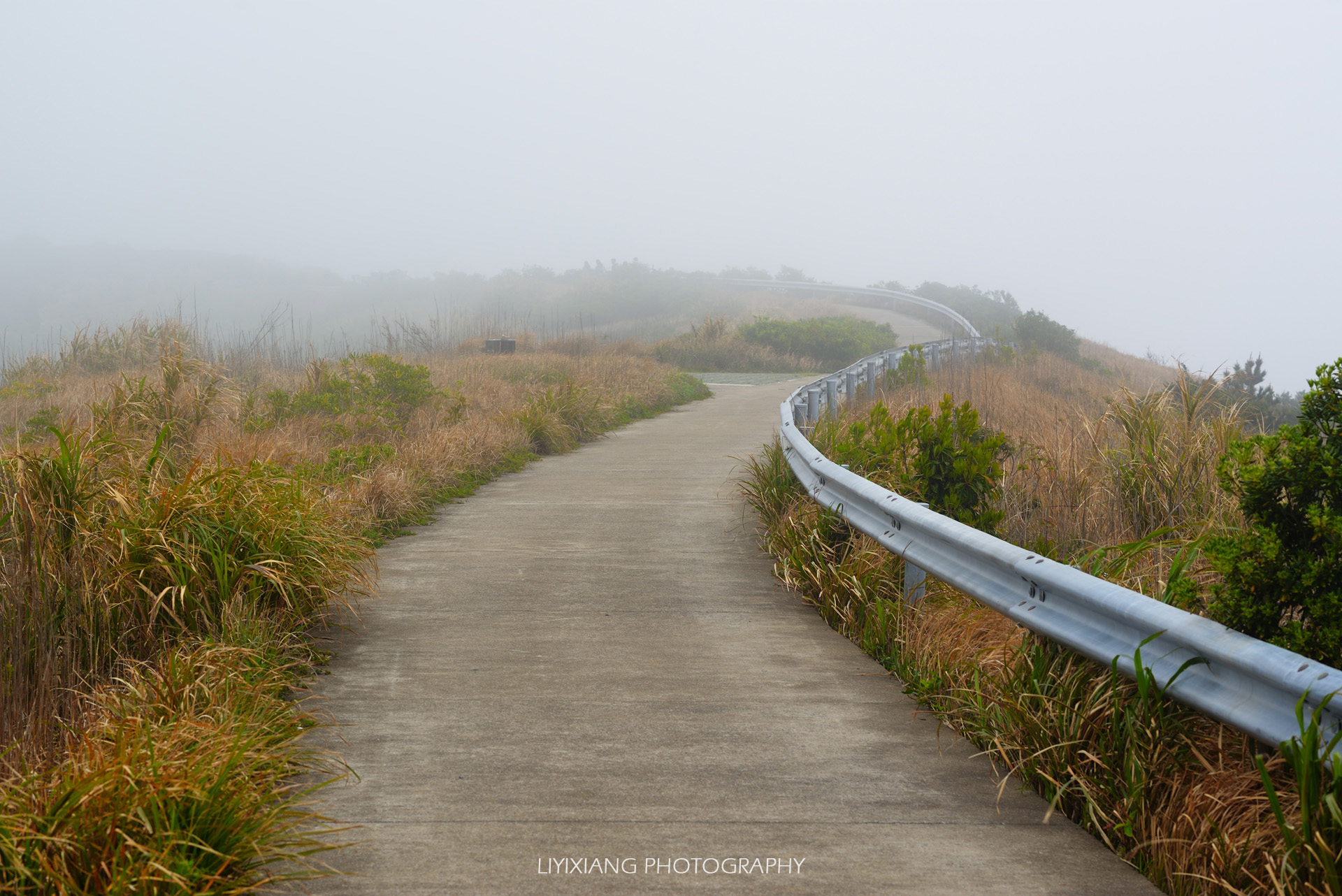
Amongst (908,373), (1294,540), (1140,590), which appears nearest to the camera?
(1294,540)

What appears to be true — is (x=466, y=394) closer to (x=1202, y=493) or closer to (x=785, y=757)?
(x=1202, y=493)

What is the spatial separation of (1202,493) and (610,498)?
545 cm

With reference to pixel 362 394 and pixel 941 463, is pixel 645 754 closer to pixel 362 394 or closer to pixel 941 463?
pixel 941 463

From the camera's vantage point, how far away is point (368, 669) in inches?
202

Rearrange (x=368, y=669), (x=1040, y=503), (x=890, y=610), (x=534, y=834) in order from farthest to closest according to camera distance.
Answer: (x=1040, y=503) < (x=890, y=610) < (x=368, y=669) < (x=534, y=834)

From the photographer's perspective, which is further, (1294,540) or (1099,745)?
(1099,745)

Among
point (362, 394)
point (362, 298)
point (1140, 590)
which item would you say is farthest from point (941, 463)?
point (362, 298)

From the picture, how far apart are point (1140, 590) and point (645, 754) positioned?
7.52ft

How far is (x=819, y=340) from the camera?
33.7 meters

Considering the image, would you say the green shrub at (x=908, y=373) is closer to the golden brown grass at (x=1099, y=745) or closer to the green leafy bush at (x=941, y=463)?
the green leafy bush at (x=941, y=463)

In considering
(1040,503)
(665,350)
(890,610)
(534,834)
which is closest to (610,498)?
(1040,503)

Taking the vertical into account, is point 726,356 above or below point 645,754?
above

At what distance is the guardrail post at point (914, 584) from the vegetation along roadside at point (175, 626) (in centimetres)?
323

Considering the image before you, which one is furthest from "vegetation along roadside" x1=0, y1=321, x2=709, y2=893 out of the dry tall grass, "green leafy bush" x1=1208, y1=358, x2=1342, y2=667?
the dry tall grass
